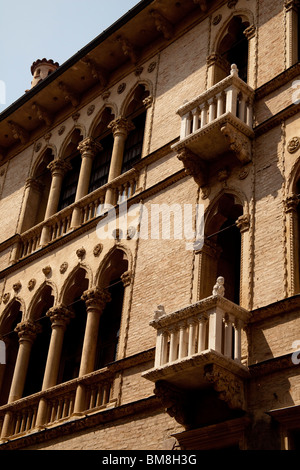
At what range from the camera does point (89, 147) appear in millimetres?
18281

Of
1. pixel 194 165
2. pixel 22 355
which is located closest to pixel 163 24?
pixel 194 165

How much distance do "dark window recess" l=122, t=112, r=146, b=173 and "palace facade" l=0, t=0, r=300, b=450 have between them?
0.13 feet

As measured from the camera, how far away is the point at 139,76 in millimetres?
17859

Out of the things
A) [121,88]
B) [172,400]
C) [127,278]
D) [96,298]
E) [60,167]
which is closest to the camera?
[172,400]

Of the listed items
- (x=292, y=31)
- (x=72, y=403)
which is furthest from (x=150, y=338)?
(x=292, y=31)

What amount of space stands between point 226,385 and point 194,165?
4.44m

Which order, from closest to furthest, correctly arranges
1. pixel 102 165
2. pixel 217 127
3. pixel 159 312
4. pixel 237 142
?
pixel 159 312, pixel 237 142, pixel 217 127, pixel 102 165

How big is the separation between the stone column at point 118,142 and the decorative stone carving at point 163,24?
202 centimetres

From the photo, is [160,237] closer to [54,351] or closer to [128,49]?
[54,351]

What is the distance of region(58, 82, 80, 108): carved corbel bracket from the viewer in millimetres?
19391

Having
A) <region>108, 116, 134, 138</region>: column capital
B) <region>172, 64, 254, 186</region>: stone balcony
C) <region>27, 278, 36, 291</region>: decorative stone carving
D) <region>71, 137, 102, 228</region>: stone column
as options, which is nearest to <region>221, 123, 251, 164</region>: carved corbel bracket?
<region>172, 64, 254, 186</region>: stone balcony

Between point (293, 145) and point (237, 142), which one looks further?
point (237, 142)

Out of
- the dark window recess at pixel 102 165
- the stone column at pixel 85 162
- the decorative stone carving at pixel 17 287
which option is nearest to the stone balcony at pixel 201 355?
the decorative stone carving at pixel 17 287
